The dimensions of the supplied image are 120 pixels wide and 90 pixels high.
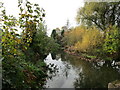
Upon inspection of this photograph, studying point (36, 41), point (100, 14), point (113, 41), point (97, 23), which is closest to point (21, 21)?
point (36, 41)

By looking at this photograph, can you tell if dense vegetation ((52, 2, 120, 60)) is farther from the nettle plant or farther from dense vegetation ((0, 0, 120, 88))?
the nettle plant

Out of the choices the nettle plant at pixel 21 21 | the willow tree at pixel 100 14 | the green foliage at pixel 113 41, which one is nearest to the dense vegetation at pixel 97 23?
the willow tree at pixel 100 14

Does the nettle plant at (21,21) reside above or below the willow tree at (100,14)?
below

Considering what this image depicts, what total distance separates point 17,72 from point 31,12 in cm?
135

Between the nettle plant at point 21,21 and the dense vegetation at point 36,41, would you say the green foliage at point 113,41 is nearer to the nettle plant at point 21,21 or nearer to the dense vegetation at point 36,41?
the dense vegetation at point 36,41

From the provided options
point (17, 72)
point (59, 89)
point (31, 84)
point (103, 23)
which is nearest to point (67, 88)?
point (59, 89)

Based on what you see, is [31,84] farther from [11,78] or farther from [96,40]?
[96,40]

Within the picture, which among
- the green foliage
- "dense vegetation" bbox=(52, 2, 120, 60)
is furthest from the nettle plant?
"dense vegetation" bbox=(52, 2, 120, 60)

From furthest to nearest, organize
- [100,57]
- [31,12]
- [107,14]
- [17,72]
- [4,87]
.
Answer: [107,14] < [100,57] < [17,72] < [4,87] < [31,12]

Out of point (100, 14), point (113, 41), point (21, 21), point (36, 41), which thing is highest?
point (100, 14)

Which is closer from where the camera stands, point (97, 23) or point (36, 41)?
point (36, 41)

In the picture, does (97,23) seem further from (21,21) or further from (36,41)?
(21,21)

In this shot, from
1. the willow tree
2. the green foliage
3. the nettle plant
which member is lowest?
the green foliage

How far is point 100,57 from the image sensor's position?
8359 millimetres
